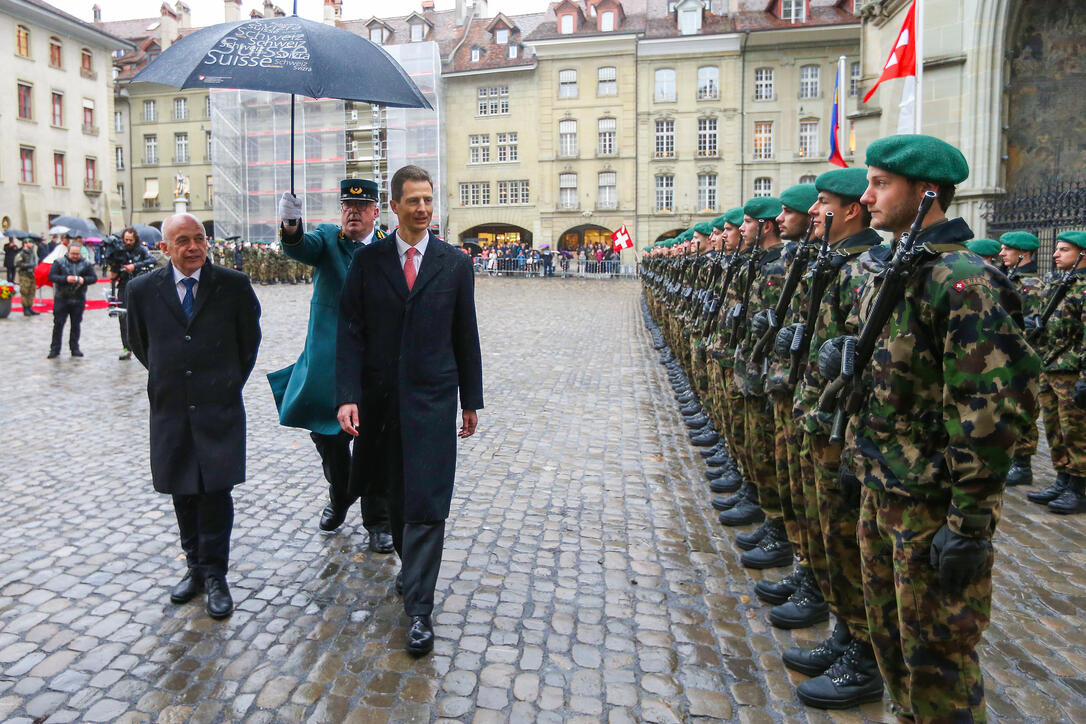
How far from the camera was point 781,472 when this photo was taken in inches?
166

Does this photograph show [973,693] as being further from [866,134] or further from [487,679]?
[866,134]

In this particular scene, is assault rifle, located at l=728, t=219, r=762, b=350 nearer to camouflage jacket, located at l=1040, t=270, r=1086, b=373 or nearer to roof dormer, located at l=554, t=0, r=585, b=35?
camouflage jacket, located at l=1040, t=270, r=1086, b=373

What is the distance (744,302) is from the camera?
5777 mm

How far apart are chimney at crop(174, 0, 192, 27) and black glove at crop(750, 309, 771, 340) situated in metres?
63.0

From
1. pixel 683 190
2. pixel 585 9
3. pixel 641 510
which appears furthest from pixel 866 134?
pixel 585 9

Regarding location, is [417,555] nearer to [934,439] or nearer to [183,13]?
[934,439]

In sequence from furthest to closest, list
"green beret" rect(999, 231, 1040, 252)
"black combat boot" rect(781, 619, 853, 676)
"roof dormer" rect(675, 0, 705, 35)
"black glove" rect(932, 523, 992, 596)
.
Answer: "roof dormer" rect(675, 0, 705, 35)
"green beret" rect(999, 231, 1040, 252)
"black combat boot" rect(781, 619, 853, 676)
"black glove" rect(932, 523, 992, 596)

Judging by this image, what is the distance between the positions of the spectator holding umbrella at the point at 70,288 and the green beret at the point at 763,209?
10280 mm

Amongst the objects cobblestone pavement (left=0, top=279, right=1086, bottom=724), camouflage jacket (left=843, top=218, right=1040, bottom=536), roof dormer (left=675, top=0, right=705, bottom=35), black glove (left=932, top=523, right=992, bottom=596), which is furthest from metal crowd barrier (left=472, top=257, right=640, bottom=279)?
black glove (left=932, top=523, right=992, bottom=596)

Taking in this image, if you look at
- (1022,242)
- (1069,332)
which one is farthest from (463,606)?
(1022,242)

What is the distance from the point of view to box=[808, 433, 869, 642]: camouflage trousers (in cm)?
325

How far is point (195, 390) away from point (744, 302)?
11.7 ft

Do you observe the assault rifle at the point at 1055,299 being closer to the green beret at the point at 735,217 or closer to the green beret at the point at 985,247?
the green beret at the point at 985,247

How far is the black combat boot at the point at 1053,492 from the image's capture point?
598cm
